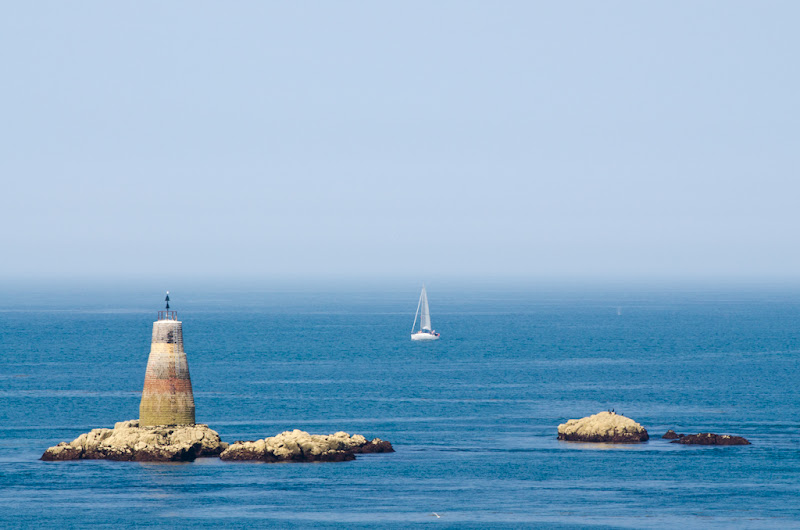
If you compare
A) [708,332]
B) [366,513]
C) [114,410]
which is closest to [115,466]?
[366,513]

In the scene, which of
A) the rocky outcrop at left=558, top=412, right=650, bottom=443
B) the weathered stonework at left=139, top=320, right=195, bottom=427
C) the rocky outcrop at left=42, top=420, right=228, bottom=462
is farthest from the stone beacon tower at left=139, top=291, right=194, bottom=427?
the rocky outcrop at left=558, top=412, right=650, bottom=443

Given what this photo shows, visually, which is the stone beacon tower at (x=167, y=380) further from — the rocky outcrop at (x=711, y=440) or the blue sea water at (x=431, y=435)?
the rocky outcrop at (x=711, y=440)

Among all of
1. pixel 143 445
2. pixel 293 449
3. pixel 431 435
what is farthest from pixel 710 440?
pixel 143 445

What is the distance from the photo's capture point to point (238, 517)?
5984cm

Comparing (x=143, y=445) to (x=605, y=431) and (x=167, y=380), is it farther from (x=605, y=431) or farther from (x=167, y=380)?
(x=605, y=431)

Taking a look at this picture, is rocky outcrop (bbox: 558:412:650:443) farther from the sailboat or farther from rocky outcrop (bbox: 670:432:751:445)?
the sailboat

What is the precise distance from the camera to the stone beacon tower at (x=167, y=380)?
69500mm

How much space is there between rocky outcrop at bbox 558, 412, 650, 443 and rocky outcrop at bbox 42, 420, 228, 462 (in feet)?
73.2

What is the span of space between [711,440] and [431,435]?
1772 centimetres

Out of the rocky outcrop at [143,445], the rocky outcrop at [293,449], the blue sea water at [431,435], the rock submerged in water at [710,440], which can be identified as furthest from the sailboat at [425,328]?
the rocky outcrop at [143,445]

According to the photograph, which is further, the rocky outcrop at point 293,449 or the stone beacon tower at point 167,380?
the rocky outcrop at point 293,449

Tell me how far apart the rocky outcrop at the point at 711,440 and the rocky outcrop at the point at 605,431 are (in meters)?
2.53

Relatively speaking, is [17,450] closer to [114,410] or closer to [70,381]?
[114,410]

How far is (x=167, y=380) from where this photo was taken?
6950 cm
